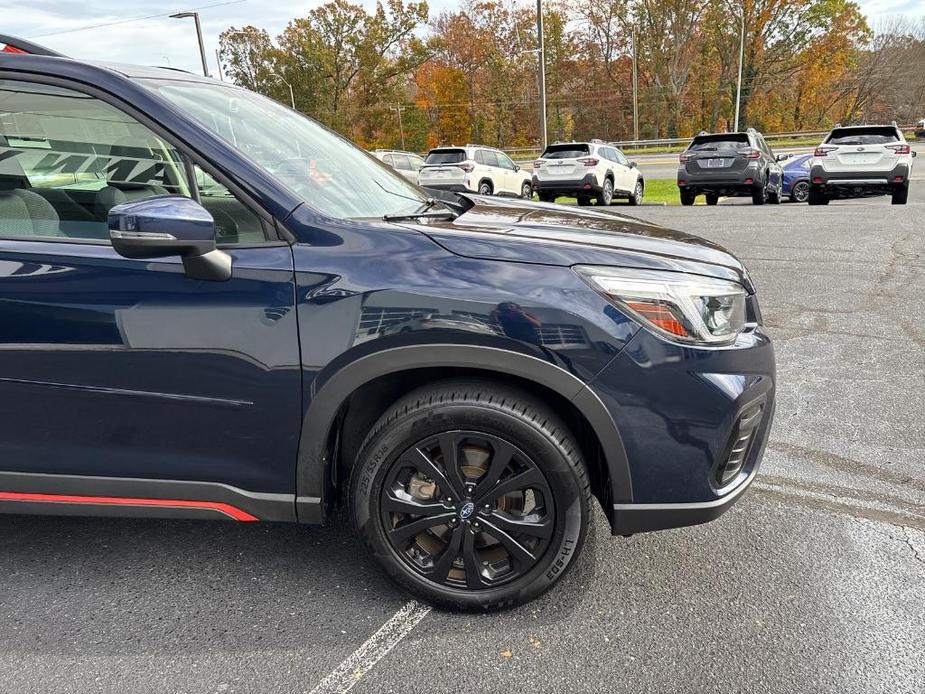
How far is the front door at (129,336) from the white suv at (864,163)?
14.4 meters

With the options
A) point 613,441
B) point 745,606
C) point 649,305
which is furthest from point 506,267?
point 745,606

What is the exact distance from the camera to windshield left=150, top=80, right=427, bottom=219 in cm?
226

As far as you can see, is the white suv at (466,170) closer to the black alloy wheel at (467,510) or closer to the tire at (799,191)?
the tire at (799,191)

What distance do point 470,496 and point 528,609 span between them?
483mm

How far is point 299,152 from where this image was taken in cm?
257

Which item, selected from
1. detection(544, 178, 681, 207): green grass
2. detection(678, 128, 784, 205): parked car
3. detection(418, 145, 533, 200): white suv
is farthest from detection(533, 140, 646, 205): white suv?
detection(678, 128, 784, 205): parked car

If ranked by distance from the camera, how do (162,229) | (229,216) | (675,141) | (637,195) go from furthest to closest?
(675,141)
(637,195)
(229,216)
(162,229)

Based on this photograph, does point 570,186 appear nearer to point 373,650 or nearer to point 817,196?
point 817,196

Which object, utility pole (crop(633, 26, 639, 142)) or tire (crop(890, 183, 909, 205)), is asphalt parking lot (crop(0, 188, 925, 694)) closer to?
tire (crop(890, 183, 909, 205))

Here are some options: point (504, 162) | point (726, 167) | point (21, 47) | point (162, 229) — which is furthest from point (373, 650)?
point (504, 162)

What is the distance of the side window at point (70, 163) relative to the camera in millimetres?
2217

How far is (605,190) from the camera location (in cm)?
1669

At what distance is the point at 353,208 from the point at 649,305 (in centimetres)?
105

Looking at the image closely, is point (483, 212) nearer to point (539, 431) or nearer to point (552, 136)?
point (539, 431)
